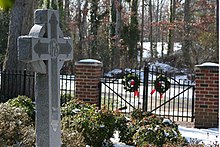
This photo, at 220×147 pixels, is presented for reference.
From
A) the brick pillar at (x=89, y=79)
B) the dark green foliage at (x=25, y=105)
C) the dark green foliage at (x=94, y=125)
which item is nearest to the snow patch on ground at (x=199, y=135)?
the dark green foliage at (x=94, y=125)

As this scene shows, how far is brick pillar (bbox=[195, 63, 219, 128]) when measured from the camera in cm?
890

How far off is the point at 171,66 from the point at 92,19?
19.8ft

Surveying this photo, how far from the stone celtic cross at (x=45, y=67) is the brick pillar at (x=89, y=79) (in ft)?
17.8

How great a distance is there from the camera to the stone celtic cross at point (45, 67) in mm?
3913

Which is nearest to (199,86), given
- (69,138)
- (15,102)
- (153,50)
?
(15,102)

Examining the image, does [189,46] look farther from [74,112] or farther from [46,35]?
[46,35]

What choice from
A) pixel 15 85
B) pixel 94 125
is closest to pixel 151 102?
pixel 15 85

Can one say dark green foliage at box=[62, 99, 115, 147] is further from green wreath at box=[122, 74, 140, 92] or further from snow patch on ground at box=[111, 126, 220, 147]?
green wreath at box=[122, 74, 140, 92]

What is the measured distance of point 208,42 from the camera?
24.9m

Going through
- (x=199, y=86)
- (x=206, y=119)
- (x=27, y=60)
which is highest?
(x=27, y=60)

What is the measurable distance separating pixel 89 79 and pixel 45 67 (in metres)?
5.71

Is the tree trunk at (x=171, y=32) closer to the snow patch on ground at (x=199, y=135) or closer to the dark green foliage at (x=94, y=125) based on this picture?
the snow patch on ground at (x=199, y=135)

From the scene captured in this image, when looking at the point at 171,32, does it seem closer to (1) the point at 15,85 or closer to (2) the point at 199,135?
(1) the point at 15,85

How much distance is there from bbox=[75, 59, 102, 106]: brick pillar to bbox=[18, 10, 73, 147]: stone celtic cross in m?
5.44
